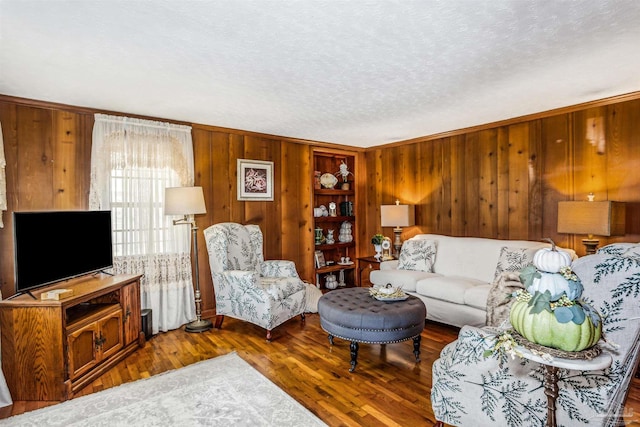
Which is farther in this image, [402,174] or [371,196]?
[371,196]

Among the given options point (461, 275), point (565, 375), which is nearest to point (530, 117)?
point (461, 275)

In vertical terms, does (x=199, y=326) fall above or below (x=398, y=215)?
below

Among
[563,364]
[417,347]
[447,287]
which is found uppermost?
[563,364]

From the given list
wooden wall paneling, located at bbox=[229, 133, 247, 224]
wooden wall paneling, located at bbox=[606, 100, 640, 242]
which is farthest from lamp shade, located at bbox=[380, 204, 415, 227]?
wooden wall paneling, located at bbox=[606, 100, 640, 242]

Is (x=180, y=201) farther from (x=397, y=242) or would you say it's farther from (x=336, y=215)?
(x=397, y=242)

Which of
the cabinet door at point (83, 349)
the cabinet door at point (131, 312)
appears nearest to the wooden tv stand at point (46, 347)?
the cabinet door at point (83, 349)

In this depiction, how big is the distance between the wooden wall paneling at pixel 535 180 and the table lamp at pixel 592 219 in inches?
23.0

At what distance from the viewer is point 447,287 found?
3.62 m

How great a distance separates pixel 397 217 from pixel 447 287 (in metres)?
1.51

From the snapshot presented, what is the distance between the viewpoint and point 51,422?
7.10 ft

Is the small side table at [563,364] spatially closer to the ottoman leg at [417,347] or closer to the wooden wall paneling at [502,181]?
the ottoman leg at [417,347]

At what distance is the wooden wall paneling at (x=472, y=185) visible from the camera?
4.41 metres

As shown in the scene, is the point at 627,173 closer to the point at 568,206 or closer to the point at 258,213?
the point at 568,206

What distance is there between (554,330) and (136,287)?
11.0 ft
